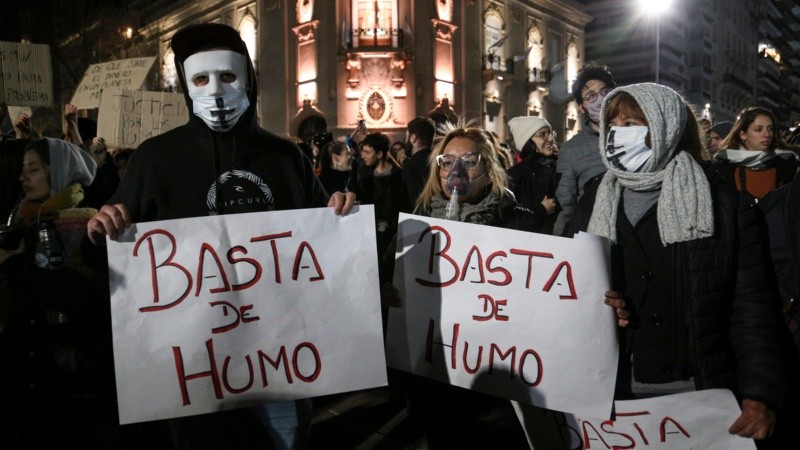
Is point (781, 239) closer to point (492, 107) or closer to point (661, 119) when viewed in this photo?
point (661, 119)

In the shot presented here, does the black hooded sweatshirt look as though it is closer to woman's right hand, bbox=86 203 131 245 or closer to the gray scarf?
woman's right hand, bbox=86 203 131 245

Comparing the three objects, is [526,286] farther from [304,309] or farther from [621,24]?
[621,24]

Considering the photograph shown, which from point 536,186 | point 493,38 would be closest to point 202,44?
point 536,186

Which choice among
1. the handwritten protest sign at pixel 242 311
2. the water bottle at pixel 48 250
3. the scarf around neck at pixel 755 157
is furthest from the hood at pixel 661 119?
the scarf around neck at pixel 755 157

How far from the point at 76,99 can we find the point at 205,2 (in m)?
27.1

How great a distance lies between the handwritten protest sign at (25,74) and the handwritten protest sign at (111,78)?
0.33 m

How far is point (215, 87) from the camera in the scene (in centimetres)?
248

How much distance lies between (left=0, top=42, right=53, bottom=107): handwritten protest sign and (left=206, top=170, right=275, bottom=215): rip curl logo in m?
5.04

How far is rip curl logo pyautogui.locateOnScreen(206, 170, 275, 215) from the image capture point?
7.94 feet

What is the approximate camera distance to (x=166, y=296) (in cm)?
218

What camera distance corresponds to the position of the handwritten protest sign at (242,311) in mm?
2141

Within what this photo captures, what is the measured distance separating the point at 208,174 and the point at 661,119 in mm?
1683

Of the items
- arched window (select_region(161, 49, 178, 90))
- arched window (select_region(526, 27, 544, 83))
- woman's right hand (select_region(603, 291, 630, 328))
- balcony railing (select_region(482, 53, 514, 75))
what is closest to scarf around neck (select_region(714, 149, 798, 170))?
woman's right hand (select_region(603, 291, 630, 328))

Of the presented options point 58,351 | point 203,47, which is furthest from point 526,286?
point 58,351
